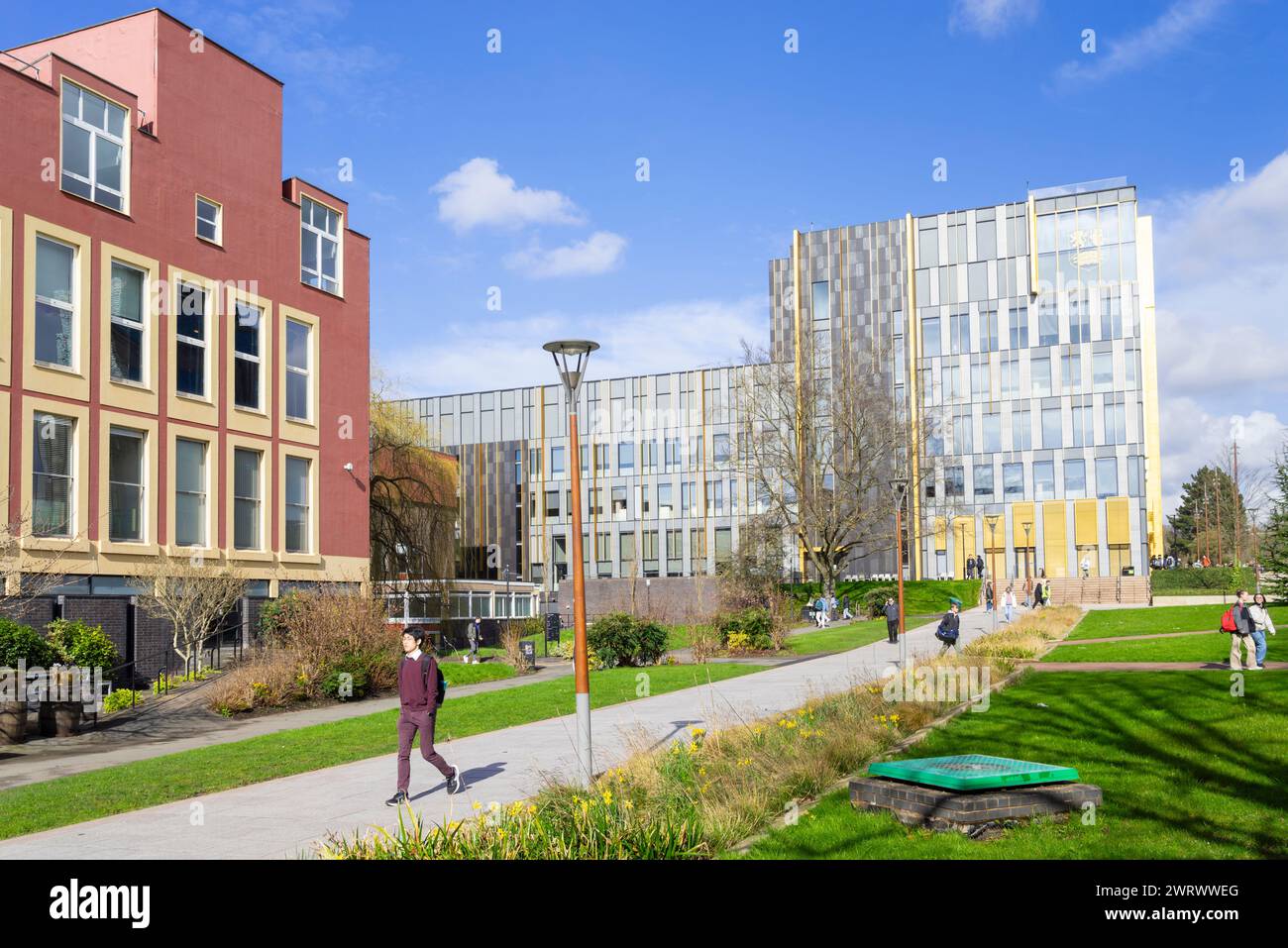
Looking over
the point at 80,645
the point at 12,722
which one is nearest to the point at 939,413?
the point at 80,645

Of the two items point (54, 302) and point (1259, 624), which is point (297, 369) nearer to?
point (54, 302)

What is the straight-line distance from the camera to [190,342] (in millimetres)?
31172

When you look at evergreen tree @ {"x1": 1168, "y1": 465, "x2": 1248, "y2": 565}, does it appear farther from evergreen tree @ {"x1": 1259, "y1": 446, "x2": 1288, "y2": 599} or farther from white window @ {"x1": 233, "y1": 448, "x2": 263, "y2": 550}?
white window @ {"x1": 233, "y1": 448, "x2": 263, "y2": 550}

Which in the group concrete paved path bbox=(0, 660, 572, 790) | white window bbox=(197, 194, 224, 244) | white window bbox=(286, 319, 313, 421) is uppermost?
white window bbox=(197, 194, 224, 244)

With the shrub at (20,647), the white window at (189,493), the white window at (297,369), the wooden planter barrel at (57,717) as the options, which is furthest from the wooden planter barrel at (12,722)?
the white window at (297,369)

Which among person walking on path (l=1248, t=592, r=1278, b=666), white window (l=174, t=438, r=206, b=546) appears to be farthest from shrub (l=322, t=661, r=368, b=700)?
person walking on path (l=1248, t=592, r=1278, b=666)

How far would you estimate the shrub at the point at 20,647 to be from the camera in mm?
18969

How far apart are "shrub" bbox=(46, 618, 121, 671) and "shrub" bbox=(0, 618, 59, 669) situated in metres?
0.82

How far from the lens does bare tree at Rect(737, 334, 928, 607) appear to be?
57594 millimetres

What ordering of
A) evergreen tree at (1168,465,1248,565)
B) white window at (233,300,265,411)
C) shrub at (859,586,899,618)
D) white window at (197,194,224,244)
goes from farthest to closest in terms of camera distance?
evergreen tree at (1168,465,1248,565) → shrub at (859,586,899,618) → white window at (233,300,265,411) → white window at (197,194,224,244)

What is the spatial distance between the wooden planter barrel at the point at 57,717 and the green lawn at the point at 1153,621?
951 inches

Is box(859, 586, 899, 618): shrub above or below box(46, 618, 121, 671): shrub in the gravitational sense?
below
